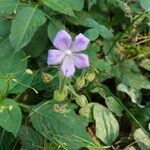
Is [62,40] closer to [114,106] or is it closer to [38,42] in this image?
[38,42]

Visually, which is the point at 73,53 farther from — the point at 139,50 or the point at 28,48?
the point at 139,50

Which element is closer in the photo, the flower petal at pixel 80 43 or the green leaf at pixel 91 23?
the flower petal at pixel 80 43

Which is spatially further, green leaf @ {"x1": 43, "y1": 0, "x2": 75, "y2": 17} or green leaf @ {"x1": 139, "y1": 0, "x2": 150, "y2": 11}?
green leaf @ {"x1": 139, "y1": 0, "x2": 150, "y2": 11}

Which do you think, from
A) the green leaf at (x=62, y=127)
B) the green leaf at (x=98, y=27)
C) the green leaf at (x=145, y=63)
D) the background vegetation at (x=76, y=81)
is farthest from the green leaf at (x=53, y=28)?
the green leaf at (x=145, y=63)

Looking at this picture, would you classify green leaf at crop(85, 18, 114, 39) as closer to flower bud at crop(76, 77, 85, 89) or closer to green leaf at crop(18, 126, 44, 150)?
flower bud at crop(76, 77, 85, 89)

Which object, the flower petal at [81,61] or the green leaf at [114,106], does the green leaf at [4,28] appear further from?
the green leaf at [114,106]

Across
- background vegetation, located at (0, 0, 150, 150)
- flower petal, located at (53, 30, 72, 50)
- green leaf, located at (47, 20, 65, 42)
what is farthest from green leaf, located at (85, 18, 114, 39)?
flower petal, located at (53, 30, 72, 50)

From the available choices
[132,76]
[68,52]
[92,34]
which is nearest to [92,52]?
[92,34]
